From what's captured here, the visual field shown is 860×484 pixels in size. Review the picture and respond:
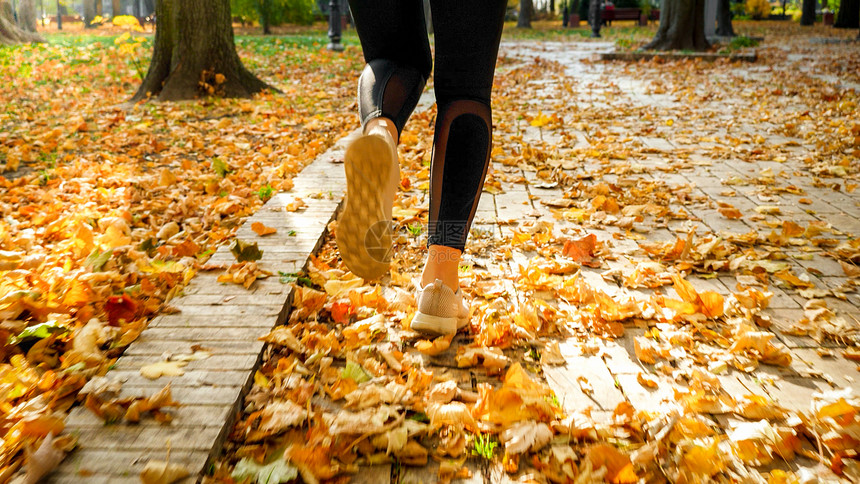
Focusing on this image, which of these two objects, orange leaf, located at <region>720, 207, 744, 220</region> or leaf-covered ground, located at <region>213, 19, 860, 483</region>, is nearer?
leaf-covered ground, located at <region>213, 19, 860, 483</region>

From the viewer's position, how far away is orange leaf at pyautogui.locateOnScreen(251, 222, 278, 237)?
9.36 feet

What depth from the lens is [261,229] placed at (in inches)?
113

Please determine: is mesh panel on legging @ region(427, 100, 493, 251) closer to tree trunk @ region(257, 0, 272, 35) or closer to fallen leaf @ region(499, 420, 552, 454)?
fallen leaf @ region(499, 420, 552, 454)

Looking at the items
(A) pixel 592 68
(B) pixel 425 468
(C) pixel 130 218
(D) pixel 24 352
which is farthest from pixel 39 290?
(A) pixel 592 68

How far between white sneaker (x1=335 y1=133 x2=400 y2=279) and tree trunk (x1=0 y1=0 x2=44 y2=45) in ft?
54.9

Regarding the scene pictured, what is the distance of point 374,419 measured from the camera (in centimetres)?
158

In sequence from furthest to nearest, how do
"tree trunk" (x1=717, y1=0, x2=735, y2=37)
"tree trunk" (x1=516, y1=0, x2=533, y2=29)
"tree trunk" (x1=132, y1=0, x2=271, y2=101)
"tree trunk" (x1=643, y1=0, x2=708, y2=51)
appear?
"tree trunk" (x1=516, y1=0, x2=533, y2=29)
"tree trunk" (x1=717, y1=0, x2=735, y2=37)
"tree trunk" (x1=643, y1=0, x2=708, y2=51)
"tree trunk" (x1=132, y1=0, x2=271, y2=101)

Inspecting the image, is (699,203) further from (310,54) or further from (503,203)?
(310,54)

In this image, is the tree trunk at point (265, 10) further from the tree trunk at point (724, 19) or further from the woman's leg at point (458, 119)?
the woman's leg at point (458, 119)

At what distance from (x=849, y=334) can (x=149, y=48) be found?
46.5ft

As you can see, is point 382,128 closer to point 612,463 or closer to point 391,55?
point 391,55

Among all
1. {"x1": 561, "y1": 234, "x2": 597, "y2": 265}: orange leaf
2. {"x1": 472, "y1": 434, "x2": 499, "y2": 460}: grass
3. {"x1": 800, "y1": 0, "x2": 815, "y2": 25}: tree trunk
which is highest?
{"x1": 800, "y1": 0, "x2": 815, "y2": 25}: tree trunk

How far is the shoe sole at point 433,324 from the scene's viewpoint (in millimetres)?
2000

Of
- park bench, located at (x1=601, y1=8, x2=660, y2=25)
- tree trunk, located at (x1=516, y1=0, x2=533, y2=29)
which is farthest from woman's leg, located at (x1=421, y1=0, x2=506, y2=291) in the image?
park bench, located at (x1=601, y1=8, x2=660, y2=25)
